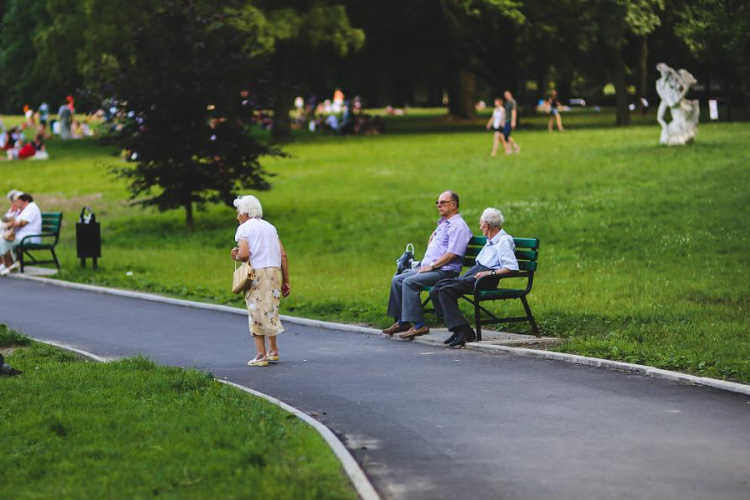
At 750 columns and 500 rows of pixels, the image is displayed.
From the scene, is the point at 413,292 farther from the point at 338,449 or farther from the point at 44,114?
the point at 44,114

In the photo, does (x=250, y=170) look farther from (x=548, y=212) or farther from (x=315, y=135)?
(x=315, y=135)

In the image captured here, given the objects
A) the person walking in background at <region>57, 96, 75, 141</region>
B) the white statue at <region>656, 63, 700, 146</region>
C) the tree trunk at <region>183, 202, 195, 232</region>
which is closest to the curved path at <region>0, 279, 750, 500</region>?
the tree trunk at <region>183, 202, 195, 232</region>

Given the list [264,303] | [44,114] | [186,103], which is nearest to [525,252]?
[264,303]

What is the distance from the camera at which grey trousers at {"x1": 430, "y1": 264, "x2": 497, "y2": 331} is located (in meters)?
13.4

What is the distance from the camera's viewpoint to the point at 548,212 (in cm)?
2616

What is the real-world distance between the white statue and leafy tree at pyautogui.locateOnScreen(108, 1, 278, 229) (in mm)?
11585

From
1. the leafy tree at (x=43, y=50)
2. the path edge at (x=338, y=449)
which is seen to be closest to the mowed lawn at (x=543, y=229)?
the path edge at (x=338, y=449)

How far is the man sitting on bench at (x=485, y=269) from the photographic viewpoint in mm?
13547

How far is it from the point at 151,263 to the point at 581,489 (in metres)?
17.5

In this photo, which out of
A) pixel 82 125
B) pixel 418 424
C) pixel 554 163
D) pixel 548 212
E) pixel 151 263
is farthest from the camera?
pixel 82 125

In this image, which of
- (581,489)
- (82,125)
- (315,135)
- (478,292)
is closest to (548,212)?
(478,292)

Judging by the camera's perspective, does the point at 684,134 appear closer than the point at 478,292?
No

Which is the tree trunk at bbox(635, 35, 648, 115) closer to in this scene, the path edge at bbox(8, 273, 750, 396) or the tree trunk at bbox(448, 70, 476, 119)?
the tree trunk at bbox(448, 70, 476, 119)

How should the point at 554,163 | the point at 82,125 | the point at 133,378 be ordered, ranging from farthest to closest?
the point at 82,125, the point at 554,163, the point at 133,378
